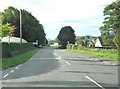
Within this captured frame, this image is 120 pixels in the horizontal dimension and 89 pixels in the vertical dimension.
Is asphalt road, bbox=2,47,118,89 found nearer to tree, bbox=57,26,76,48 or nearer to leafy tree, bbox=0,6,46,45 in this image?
leafy tree, bbox=0,6,46,45

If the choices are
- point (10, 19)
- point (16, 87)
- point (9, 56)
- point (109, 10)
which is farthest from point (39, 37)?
point (16, 87)

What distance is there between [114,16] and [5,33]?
2807cm

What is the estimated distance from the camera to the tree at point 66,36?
162 meters

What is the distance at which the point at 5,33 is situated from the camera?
82.8m

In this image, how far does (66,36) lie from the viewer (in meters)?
163

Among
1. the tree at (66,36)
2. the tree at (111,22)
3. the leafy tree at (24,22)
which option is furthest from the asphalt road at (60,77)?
the tree at (66,36)

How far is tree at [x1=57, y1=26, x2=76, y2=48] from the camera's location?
531ft

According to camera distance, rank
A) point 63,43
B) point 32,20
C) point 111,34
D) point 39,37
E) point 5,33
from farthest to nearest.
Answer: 1. point 63,43
2. point 39,37
3. point 32,20
4. point 111,34
5. point 5,33

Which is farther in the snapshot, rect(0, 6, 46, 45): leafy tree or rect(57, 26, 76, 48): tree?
rect(57, 26, 76, 48): tree

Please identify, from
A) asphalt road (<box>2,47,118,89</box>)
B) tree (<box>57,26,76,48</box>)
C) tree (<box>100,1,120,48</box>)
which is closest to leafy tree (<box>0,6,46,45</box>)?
tree (<box>57,26,76,48</box>)

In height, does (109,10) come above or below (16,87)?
above

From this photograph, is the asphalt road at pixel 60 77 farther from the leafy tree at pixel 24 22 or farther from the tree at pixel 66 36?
the tree at pixel 66 36

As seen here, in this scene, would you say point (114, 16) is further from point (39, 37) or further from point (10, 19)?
point (39, 37)

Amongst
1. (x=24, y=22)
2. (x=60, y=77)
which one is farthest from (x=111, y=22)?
(x=60, y=77)
